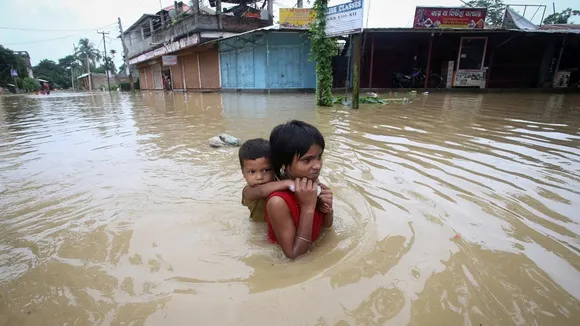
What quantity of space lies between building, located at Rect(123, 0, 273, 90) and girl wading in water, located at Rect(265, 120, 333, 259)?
802 inches

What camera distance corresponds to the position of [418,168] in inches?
132

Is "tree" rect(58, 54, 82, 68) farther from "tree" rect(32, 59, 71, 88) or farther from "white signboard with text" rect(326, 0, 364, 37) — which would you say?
"white signboard with text" rect(326, 0, 364, 37)

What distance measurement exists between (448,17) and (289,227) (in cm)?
1667

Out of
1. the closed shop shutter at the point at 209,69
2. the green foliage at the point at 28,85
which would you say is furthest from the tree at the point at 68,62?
the closed shop shutter at the point at 209,69

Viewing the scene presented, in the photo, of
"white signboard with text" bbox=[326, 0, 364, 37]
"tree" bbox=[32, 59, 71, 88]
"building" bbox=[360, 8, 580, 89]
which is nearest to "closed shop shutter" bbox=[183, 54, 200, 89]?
"building" bbox=[360, 8, 580, 89]

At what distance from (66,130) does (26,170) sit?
3110 mm

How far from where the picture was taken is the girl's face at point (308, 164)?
169 centimetres

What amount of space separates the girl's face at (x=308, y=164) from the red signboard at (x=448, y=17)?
15.8m

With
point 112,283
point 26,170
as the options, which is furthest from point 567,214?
point 26,170

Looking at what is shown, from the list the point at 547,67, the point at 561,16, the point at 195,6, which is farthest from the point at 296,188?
the point at 561,16

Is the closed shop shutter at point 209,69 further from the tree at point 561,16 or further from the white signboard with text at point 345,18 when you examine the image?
the tree at point 561,16

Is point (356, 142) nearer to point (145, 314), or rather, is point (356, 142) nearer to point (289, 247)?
point (289, 247)

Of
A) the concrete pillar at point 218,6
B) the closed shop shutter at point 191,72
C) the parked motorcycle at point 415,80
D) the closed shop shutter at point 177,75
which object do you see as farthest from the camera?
the closed shop shutter at point 177,75

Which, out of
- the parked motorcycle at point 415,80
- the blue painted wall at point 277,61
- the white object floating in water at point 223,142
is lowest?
the white object floating in water at point 223,142
